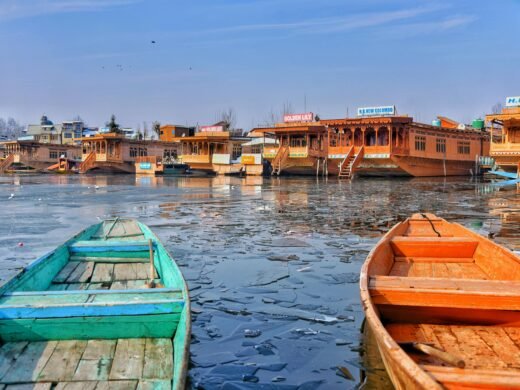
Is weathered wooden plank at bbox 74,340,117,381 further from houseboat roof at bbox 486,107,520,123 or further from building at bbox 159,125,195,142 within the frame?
building at bbox 159,125,195,142

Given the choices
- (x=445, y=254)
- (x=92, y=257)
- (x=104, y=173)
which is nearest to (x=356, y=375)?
(x=445, y=254)

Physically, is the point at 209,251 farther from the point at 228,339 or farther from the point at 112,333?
the point at 112,333

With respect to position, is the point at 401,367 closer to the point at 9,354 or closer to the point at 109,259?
the point at 9,354

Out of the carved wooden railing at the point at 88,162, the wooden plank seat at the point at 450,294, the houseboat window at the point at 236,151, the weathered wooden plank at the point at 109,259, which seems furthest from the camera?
the carved wooden railing at the point at 88,162

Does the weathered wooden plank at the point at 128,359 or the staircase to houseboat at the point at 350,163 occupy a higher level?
the staircase to houseboat at the point at 350,163

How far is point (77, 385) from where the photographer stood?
3391 mm

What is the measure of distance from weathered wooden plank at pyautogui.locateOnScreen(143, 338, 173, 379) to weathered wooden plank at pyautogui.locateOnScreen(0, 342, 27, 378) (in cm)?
102

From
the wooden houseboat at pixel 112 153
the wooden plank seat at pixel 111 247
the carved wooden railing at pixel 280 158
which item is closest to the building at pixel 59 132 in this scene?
the wooden houseboat at pixel 112 153

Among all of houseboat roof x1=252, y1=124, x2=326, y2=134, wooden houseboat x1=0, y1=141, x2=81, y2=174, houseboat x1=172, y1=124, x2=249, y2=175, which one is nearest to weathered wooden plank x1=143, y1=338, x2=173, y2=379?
houseboat roof x1=252, y1=124, x2=326, y2=134

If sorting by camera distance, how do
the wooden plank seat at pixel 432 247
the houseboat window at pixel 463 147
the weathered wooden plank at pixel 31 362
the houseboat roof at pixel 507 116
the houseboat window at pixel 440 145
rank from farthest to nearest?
the houseboat window at pixel 463 147 < the houseboat window at pixel 440 145 < the houseboat roof at pixel 507 116 < the wooden plank seat at pixel 432 247 < the weathered wooden plank at pixel 31 362

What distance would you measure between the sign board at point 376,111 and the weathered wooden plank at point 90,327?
138 ft

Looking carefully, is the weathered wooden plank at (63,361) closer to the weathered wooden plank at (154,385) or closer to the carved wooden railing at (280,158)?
the weathered wooden plank at (154,385)

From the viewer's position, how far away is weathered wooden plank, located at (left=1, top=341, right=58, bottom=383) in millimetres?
3463

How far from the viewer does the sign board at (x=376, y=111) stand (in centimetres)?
4319
